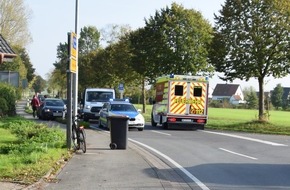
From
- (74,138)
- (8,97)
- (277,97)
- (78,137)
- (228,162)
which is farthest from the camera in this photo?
(277,97)

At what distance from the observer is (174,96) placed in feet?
96.3

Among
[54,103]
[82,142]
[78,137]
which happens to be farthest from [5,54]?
[54,103]

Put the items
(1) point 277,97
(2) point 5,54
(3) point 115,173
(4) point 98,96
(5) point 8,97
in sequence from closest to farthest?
(3) point 115,173 → (2) point 5,54 → (5) point 8,97 → (4) point 98,96 → (1) point 277,97

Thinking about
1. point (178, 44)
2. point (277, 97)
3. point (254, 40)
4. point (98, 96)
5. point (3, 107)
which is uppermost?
point (178, 44)

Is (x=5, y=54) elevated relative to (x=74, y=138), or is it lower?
elevated

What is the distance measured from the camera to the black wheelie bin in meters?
17.0

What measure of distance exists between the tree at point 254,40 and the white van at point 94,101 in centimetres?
824

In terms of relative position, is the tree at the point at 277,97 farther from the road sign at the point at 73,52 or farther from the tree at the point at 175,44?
the road sign at the point at 73,52

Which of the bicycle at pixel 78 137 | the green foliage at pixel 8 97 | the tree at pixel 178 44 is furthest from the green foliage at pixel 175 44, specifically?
the bicycle at pixel 78 137

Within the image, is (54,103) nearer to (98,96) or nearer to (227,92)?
(98,96)

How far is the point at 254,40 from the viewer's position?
3222 centimetres

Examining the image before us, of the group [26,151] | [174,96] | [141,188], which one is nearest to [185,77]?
[174,96]

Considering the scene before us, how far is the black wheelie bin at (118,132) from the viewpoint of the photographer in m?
17.0

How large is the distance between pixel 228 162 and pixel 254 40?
62.0 feet
